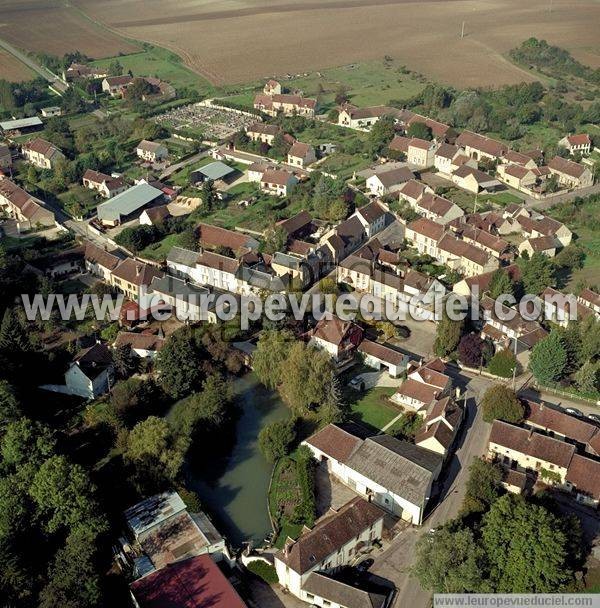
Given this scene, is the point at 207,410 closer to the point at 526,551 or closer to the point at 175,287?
the point at 175,287

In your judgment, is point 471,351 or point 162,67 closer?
point 471,351

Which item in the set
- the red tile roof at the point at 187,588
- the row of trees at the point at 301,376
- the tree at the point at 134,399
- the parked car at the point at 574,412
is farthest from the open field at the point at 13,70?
the parked car at the point at 574,412

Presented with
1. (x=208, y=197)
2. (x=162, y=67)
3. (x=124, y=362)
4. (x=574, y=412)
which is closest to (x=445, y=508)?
(x=574, y=412)

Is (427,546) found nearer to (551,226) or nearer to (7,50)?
(551,226)

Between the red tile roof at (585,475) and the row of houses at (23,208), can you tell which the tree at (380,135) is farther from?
the red tile roof at (585,475)

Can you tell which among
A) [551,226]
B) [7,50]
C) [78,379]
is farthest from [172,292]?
[7,50]

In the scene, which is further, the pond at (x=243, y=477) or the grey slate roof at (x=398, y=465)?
the pond at (x=243, y=477)
